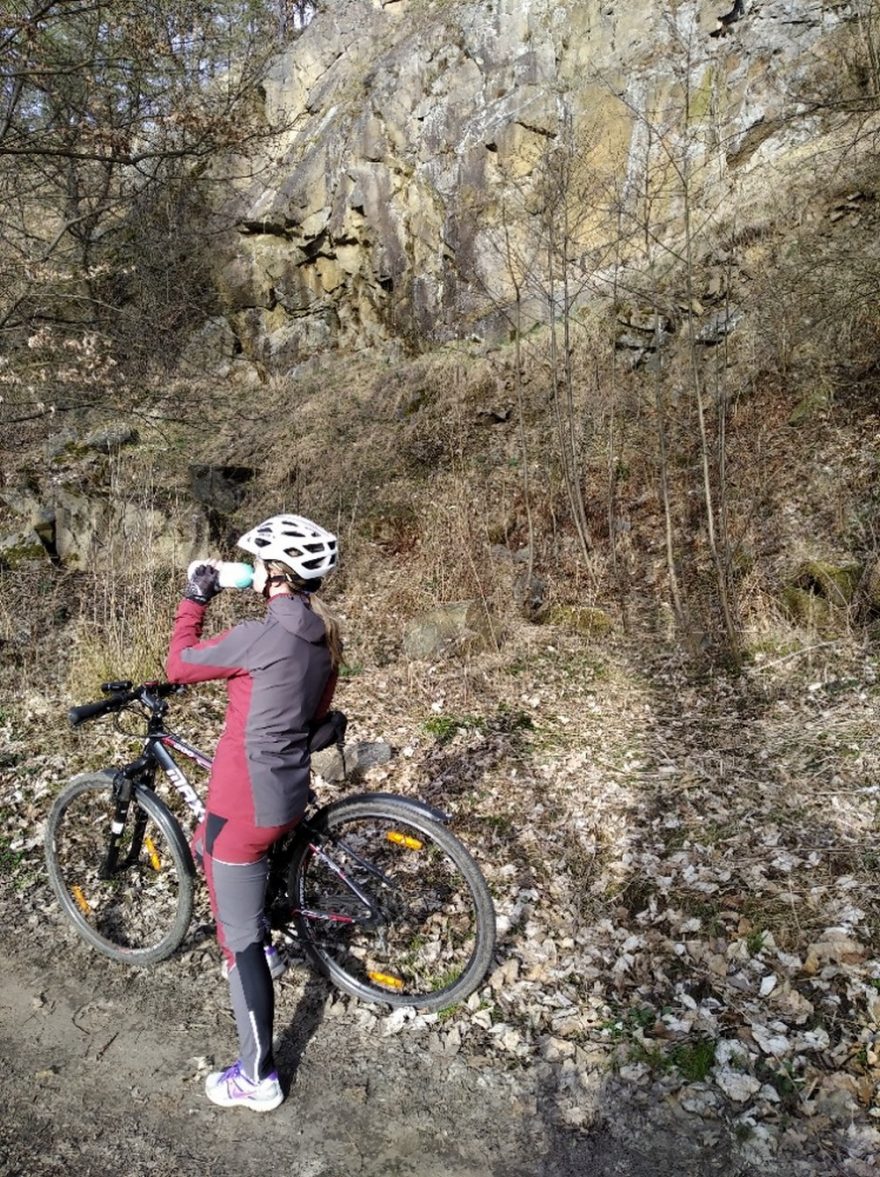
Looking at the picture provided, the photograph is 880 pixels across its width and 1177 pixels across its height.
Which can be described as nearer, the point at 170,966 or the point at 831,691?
the point at 170,966

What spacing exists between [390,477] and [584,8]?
11579mm

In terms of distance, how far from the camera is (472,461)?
1299cm

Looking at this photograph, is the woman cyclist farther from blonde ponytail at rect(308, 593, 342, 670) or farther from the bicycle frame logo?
the bicycle frame logo

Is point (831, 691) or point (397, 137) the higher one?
point (397, 137)

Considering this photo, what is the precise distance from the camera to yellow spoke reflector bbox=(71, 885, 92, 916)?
A: 3.96 metres

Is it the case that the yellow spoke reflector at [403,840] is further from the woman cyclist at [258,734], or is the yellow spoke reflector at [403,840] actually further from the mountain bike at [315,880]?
the woman cyclist at [258,734]

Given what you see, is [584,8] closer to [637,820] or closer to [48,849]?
[637,820]

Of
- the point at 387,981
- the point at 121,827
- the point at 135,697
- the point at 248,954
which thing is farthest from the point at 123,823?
the point at 387,981

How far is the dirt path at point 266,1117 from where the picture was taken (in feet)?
8.96

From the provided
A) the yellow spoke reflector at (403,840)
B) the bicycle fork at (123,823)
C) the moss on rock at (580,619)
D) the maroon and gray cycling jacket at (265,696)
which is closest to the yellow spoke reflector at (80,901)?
the bicycle fork at (123,823)

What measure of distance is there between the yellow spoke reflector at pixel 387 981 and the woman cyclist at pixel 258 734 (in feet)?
2.18

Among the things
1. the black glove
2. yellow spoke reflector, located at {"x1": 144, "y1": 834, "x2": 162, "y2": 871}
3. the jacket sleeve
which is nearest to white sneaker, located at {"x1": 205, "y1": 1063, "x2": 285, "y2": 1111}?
yellow spoke reflector, located at {"x1": 144, "y1": 834, "x2": 162, "y2": 871}

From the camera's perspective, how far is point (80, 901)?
13.0 feet

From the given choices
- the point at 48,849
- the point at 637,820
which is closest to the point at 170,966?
the point at 48,849
